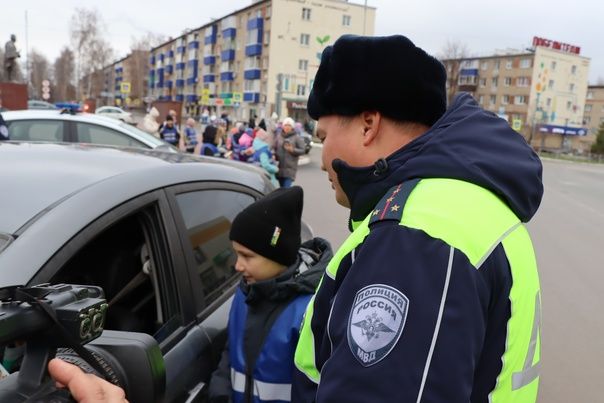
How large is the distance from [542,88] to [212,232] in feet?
245

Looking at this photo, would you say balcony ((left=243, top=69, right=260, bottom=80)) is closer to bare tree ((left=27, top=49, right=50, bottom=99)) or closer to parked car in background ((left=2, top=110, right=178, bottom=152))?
bare tree ((left=27, top=49, right=50, bottom=99))

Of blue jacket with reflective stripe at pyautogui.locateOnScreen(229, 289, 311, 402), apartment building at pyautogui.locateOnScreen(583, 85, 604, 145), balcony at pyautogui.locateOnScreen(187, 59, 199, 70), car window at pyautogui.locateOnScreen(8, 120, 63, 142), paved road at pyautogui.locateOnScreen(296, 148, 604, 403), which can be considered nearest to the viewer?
blue jacket with reflective stripe at pyautogui.locateOnScreen(229, 289, 311, 402)

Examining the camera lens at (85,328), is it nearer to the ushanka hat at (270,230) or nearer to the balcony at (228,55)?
the ushanka hat at (270,230)

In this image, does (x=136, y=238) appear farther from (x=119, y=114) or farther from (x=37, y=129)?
(x=119, y=114)

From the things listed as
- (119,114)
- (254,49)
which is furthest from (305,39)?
(119,114)

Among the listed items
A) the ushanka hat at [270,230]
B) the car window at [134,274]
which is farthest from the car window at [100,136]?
the ushanka hat at [270,230]

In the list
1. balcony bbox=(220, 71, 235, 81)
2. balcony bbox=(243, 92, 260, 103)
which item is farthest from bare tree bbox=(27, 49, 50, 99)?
balcony bbox=(243, 92, 260, 103)

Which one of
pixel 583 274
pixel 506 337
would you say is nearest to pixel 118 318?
pixel 506 337

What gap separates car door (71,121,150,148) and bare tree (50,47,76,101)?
6773cm

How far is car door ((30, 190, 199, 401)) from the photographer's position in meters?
1.80

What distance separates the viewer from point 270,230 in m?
2.31

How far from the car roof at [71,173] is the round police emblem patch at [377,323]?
45.1 inches

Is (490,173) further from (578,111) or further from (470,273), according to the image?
(578,111)

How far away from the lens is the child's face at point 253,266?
2.31m
